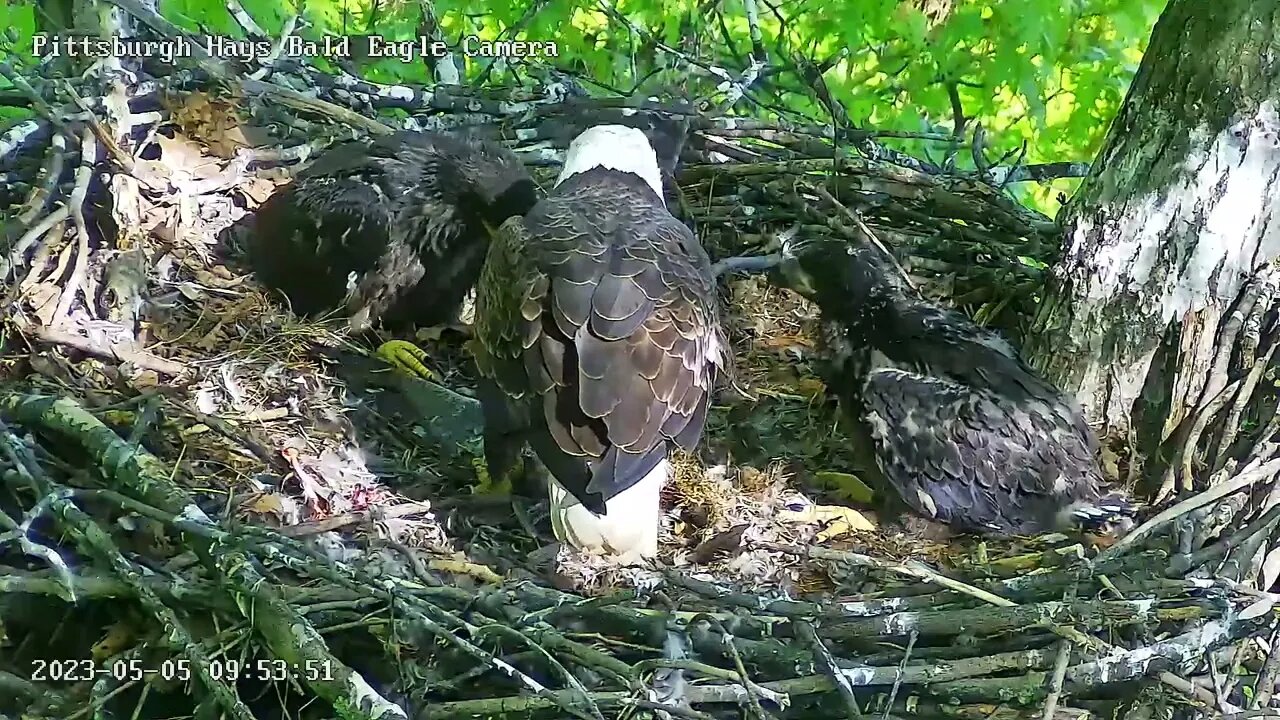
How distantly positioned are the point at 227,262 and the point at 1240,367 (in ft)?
10.4

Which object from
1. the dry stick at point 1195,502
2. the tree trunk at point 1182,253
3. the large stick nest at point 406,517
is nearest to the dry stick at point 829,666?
the large stick nest at point 406,517

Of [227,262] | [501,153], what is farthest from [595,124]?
[227,262]

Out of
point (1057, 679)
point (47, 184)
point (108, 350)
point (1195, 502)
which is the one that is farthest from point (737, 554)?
point (47, 184)

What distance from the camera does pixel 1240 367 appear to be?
2.98 metres

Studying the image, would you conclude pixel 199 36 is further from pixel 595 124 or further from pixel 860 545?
pixel 860 545

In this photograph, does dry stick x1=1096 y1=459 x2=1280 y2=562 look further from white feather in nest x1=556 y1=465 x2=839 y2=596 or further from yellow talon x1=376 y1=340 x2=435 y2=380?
yellow talon x1=376 y1=340 x2=435 y2=380

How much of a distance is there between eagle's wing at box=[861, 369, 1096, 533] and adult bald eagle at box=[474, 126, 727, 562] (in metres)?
0.56

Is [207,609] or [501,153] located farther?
[501,153]

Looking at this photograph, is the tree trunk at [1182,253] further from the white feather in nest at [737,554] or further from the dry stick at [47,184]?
the dry stick at [47,184]

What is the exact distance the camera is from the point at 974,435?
2.88m

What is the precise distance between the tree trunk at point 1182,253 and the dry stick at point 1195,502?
17cm

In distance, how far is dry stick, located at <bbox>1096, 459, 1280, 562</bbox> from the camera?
2438 mm

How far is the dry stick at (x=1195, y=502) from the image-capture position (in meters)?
2.44

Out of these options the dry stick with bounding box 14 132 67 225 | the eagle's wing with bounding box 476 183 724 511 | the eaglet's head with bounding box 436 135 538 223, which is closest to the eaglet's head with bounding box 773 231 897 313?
the eagle's wing with bounding box 476 183 724 511
